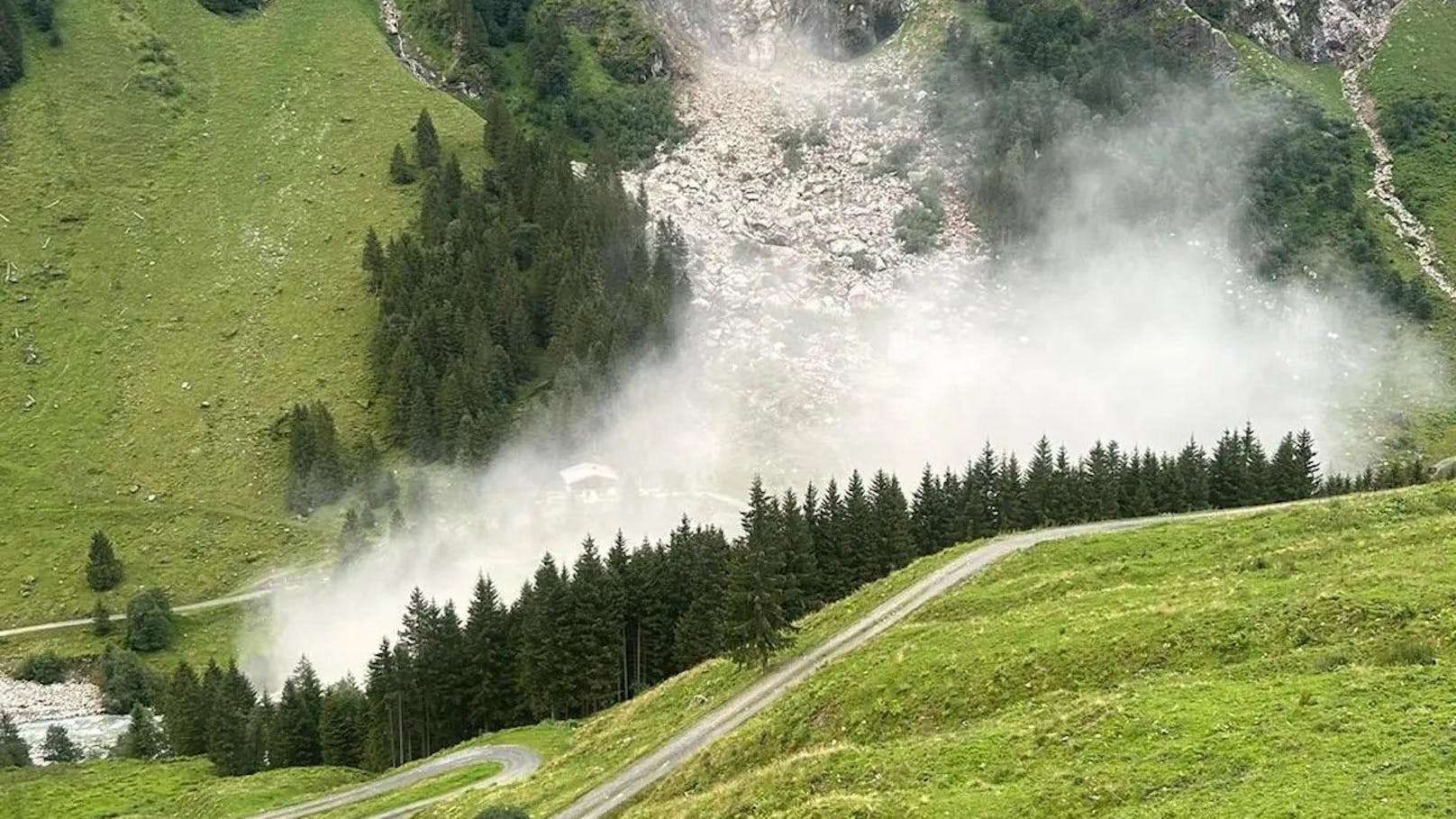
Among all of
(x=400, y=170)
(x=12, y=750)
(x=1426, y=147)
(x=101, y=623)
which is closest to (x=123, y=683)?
(x=101, y=623)

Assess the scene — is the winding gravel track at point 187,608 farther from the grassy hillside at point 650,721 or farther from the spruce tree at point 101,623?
the grassy hillside at point 650,721

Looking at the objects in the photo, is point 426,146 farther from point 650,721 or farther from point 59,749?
point 650,721

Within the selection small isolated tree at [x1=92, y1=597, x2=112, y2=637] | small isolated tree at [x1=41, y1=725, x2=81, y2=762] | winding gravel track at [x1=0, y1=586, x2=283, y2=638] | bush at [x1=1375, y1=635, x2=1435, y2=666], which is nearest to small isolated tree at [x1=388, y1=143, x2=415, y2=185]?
winding gravel track at [x1=0, y1=586, x2=283, y2=638]

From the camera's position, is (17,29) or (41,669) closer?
(41,669)

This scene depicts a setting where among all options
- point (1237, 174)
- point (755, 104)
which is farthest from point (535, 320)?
point (1237, 174)

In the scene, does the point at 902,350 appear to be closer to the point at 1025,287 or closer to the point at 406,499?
the point at 1025,287
